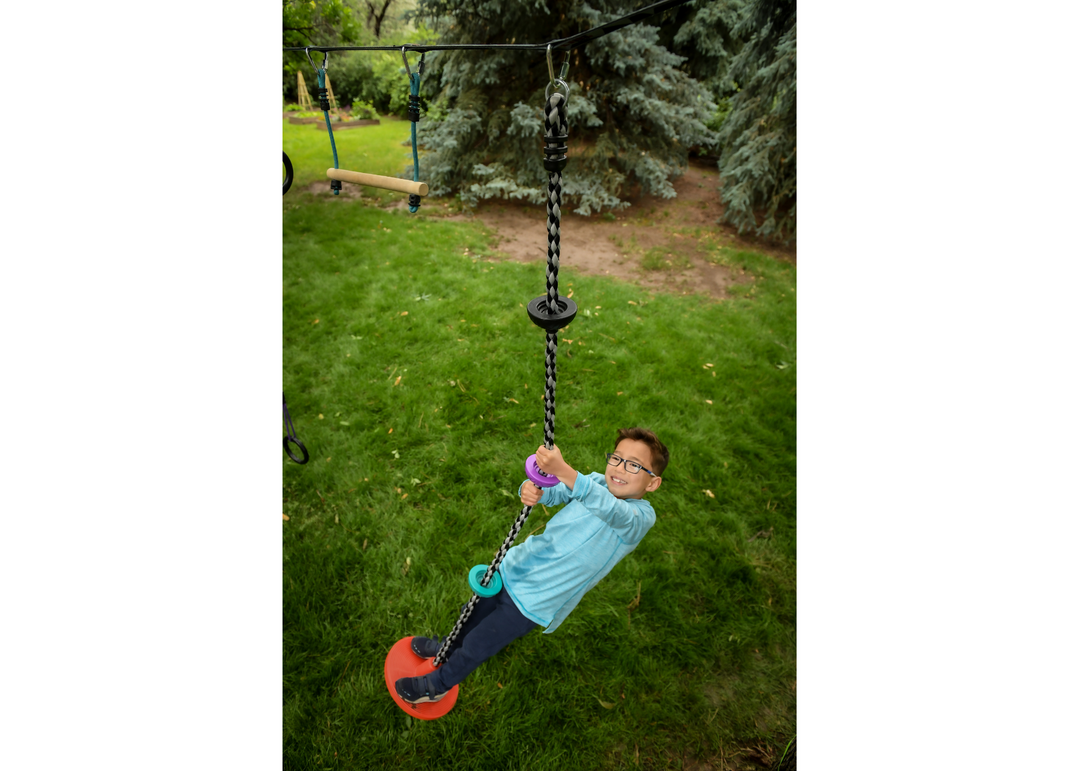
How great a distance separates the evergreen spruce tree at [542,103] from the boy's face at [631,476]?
6606 millimetres

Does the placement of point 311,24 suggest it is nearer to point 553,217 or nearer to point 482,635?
point 553,217

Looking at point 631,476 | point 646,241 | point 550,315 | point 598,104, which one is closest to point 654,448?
point 631,476

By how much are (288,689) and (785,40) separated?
800 centimetres

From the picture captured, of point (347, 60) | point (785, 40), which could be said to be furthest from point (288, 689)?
point (347, 60)

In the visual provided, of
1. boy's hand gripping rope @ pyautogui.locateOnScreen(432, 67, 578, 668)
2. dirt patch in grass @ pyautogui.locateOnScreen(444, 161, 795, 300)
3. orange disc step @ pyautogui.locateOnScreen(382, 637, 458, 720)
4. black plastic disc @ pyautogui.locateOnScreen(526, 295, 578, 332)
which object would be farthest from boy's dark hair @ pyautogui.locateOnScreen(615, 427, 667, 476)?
dirt patch in grass @ pyautogui.locateOnScreen(444, 161, 795, 300)

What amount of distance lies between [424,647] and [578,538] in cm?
122

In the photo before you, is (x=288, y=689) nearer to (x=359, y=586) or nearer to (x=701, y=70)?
(x=359, y=586)

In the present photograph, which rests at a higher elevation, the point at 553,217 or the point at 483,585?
the point at 553,217

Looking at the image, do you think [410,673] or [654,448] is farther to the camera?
[410,673]

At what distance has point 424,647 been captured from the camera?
2678mm

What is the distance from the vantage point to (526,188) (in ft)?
27.4

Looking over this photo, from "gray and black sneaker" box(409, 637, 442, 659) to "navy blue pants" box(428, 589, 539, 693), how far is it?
0.25 meters

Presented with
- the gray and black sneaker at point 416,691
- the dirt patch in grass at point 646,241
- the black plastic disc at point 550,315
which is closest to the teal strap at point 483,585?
the gray and black sneaker at point 416,691

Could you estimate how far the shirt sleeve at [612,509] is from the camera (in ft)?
6.22
